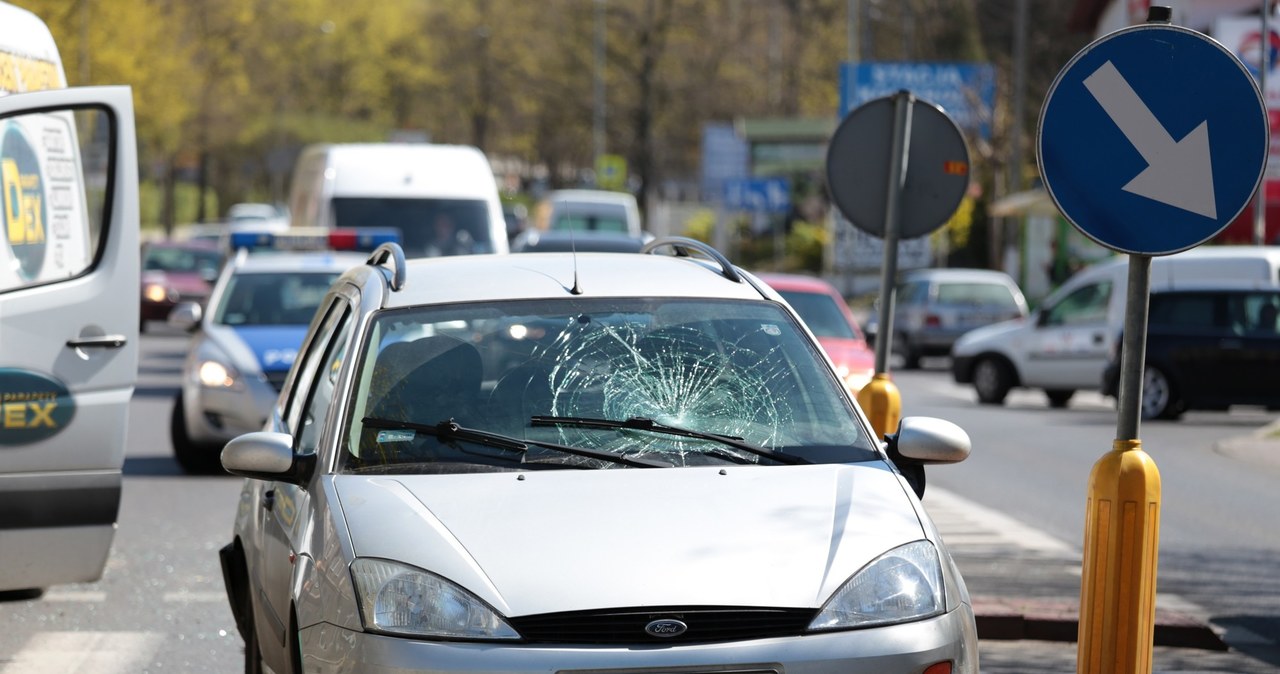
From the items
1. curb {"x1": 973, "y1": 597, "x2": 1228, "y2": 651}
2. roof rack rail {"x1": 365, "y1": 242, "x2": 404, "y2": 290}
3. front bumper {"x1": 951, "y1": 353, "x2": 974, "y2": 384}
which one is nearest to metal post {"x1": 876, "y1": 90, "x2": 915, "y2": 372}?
curb {"x1": 973, "y1": 597, "x2": 1228, "y2": 651}

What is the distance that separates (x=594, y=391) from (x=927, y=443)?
90 centimetres

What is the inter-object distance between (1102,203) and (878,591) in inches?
71.1

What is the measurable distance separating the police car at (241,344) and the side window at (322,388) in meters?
7.31

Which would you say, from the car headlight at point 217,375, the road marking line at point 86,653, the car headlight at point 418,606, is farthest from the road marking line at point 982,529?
the car headlight at point 418,606

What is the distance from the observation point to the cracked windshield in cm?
509

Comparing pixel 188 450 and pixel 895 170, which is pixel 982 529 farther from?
pixel 188 450

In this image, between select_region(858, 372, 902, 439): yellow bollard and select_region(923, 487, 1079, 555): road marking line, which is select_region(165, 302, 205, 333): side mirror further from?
select_region(858, 372, 902, 439): yellow bollard

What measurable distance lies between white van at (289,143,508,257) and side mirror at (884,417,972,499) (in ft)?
51.9

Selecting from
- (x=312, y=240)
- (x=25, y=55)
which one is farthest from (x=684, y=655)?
(x=312, y=240)

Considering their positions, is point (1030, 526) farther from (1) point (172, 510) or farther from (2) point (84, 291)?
(2) point (84, 291)

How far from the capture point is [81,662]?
7.31 m

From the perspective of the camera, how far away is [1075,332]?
76.0 ft

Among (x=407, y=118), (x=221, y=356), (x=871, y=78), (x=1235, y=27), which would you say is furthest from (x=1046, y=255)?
(x=407, y=118)

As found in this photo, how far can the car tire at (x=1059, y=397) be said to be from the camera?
24.4 m
